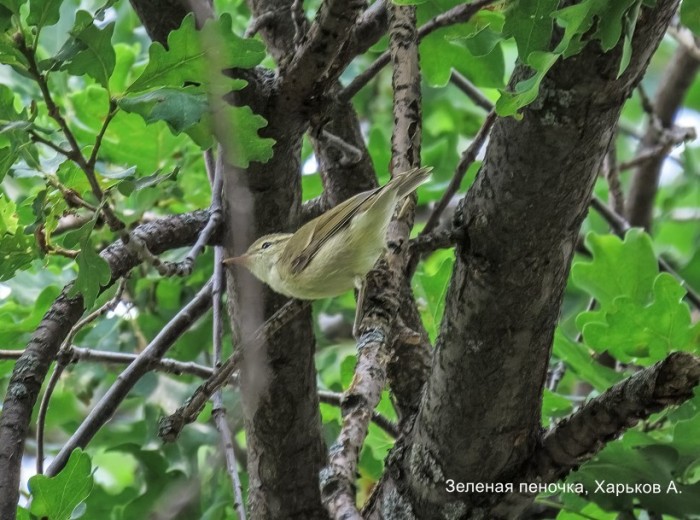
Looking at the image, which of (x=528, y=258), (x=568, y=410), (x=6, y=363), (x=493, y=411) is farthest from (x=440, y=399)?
(x=6, y=363)

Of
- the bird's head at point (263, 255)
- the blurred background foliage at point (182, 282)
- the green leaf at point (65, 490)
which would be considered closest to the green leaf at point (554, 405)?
the blurred background foliage at point (182, 282)

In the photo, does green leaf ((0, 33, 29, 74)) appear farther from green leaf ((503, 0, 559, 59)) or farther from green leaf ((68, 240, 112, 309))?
green leaf ((503, 0, 559, 59))

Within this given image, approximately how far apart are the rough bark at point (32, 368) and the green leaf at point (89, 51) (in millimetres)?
386

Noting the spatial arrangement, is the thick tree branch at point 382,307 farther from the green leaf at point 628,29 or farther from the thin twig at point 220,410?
the green leaf at point 628,29

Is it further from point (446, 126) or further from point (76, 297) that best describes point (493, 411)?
point (446, 126)

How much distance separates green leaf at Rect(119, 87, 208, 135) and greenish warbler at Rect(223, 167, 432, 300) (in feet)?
2.29

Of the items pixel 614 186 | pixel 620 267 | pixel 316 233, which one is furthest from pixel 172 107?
pixel 614 186

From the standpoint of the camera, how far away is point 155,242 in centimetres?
220

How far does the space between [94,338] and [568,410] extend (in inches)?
68.5

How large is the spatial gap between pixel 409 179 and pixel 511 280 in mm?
554

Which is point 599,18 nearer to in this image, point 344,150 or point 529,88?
point 529,88

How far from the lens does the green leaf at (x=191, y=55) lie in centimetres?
180

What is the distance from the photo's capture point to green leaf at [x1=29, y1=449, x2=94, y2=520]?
1872 millimetres

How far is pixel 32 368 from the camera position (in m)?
1.81
